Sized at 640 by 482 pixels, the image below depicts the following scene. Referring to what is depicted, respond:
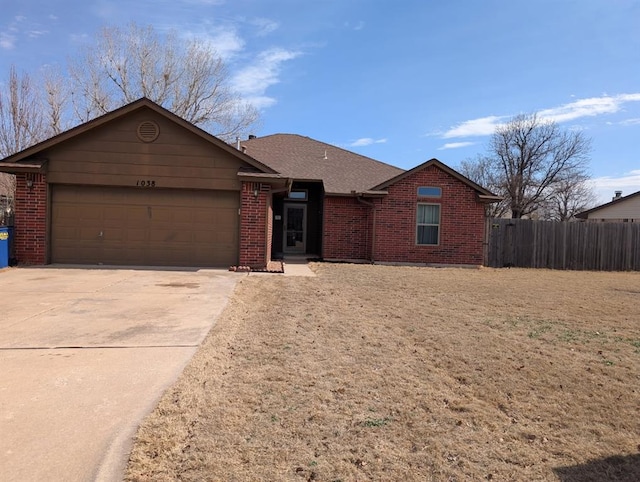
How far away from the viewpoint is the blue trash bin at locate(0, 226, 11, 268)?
11.3m

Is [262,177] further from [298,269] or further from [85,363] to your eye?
[85,363]

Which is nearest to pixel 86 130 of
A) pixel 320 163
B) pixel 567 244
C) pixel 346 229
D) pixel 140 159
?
pixel 140 159

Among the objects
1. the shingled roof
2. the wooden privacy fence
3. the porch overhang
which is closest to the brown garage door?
the porch overhang

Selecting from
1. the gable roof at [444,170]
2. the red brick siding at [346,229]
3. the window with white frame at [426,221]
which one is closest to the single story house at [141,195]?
the red brick siding at [346,229]

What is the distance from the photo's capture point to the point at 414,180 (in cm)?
1666

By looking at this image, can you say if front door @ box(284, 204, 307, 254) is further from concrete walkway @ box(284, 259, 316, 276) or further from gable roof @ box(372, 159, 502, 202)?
gable roof @ box(372, 159, 502, 202)

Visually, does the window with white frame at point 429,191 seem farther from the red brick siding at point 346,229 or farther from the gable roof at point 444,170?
the red brick siding at point 346,229

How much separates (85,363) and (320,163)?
16.2 metres

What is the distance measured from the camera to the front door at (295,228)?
744 inches

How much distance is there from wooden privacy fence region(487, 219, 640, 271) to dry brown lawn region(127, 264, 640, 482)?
10.6 m

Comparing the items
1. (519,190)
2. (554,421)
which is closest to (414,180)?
(554,421)

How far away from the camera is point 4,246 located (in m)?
11.4

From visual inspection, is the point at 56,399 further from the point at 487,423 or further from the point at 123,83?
the point at 123,83

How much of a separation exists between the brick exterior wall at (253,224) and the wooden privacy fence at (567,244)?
989cm
